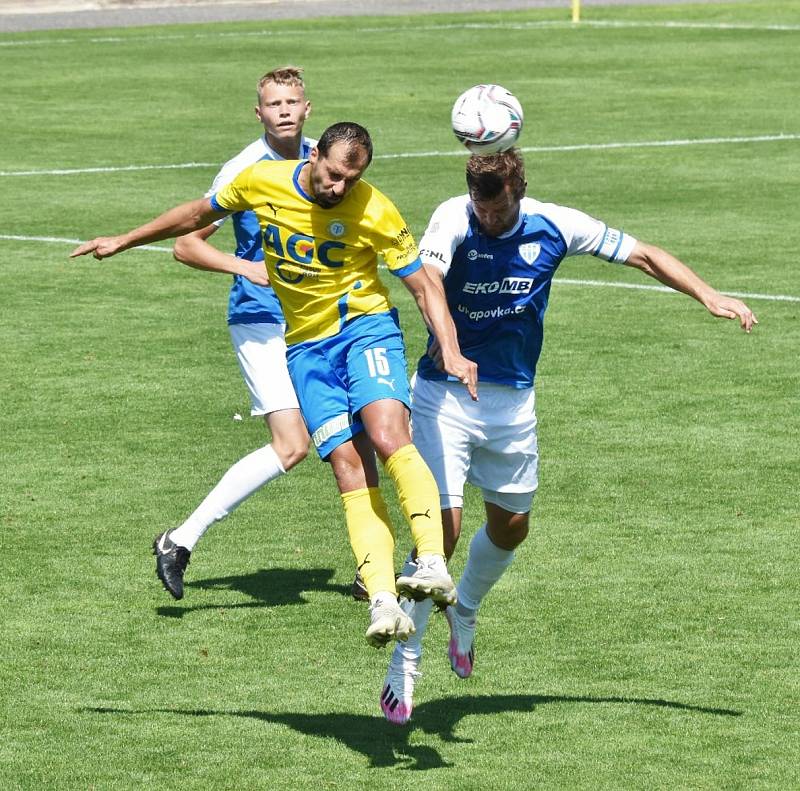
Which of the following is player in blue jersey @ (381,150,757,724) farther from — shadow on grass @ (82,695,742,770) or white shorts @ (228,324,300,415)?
white shorts @ (228,324,300,415)

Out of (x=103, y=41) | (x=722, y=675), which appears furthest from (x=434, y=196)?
(x=103, y=41)

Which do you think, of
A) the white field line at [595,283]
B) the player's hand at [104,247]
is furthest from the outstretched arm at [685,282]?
the white field line at [595,283]

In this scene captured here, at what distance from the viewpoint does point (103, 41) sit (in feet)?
121

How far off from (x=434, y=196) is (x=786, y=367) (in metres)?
7.58

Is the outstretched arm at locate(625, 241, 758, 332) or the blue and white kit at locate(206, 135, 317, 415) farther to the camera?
the blue and white kit at locate(206, 135, 317, 415)

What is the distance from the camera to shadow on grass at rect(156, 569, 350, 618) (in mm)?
9445

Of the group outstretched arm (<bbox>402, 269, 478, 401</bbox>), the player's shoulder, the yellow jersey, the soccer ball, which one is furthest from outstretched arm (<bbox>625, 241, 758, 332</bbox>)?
the player's shoulder

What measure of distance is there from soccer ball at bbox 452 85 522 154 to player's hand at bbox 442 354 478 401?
1.06m

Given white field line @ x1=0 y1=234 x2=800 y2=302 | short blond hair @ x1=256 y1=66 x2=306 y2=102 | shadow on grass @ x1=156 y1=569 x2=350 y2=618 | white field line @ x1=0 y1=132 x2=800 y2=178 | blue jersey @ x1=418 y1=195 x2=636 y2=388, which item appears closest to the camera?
blue jersey @ x1=418 y1=195 x2=636 y2=388

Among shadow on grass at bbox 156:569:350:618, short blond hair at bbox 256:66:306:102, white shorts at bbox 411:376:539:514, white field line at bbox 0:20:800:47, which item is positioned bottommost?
shadow on grass at bbox 156:569:350:618

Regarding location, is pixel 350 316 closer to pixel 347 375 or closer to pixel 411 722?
pixel 347 375

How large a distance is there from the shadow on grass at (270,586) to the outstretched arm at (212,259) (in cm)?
163

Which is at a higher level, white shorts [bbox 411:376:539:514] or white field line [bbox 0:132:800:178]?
white field line [bbox 0:132:800:178]

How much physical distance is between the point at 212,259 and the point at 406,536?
79.1 inches
